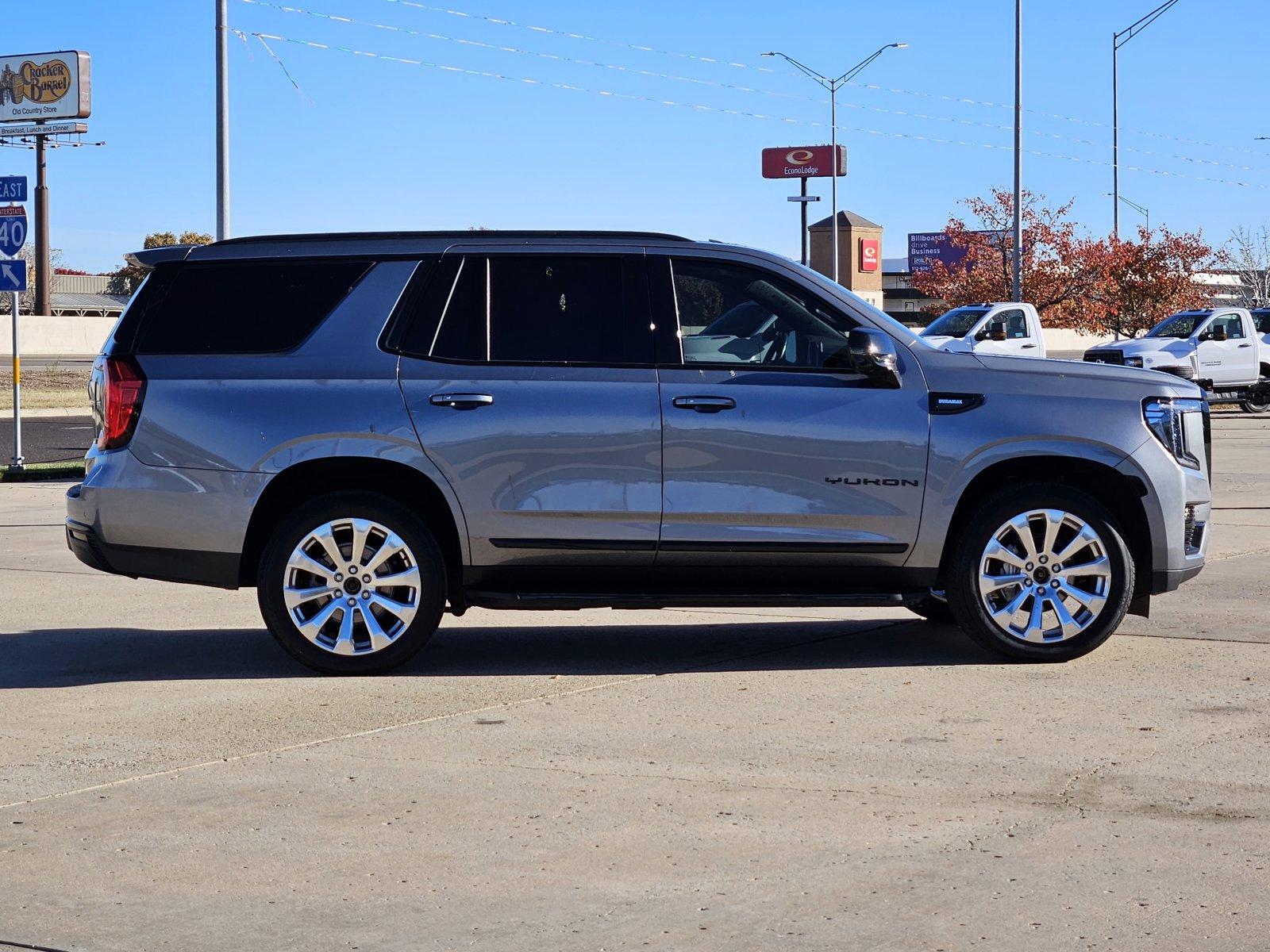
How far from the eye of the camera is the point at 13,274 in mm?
20078

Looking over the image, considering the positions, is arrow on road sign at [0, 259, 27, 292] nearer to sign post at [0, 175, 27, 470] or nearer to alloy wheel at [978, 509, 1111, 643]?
sign post at [0, 175, 27, 470]

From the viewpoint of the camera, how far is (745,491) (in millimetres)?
7840

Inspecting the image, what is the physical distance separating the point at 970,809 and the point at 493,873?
1.63m

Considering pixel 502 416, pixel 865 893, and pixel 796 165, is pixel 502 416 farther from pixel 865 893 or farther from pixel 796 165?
pixel 796 165

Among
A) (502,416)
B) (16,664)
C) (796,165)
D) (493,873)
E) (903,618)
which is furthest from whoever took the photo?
(796,165)

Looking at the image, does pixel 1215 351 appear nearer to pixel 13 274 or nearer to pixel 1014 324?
pixel 1014 324

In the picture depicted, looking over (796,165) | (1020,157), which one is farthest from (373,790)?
(796,165)

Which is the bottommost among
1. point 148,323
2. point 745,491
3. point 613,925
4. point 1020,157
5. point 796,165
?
point 613,925

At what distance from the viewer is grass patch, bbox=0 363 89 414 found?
37.7m

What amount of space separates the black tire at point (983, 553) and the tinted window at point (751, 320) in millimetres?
1010

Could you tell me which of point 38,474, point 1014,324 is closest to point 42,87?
point 1014,324

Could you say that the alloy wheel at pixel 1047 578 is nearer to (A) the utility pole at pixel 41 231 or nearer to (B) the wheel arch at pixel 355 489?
(B) the wheel arch at pixel 355 489

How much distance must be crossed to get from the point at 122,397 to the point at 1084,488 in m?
4.61

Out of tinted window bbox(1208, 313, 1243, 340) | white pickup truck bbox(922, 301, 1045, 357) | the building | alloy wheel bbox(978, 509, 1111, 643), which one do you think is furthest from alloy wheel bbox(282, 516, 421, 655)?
the building
